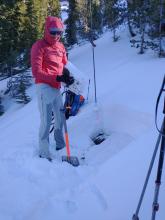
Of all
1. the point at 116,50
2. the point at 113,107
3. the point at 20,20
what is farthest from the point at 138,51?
the point at 20,20

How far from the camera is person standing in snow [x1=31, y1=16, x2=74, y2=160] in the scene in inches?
214

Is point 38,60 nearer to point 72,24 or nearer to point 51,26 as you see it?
point 51,26

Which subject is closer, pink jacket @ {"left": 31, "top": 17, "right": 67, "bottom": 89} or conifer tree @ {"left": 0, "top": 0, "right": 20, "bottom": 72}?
pink jacket @ {"left": 31, "top": 17, "right": 67, "bottom": 89}

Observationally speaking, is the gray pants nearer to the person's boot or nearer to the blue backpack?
the person's boot

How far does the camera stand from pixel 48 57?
5547 millimetres

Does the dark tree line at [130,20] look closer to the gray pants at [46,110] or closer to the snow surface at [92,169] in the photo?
the snow surface at [92,169]

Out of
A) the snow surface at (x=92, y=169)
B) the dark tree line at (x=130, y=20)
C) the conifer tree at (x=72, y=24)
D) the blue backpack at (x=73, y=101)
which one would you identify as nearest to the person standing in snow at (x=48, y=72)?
the snow surface at (x=92, y=169)

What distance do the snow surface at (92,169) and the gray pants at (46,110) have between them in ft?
0.98

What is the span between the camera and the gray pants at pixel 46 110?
5676 millimetres

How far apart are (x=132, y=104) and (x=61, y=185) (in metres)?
2.87

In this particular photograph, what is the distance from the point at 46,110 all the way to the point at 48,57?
867 millimetres

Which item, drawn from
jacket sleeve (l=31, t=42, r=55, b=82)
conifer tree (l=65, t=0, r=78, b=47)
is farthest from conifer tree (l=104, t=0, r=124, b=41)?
jacket sleeve (l=31, t=42, r=55, b=82)

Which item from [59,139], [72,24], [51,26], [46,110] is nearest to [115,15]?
[72,24]

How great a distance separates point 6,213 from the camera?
4484mm
